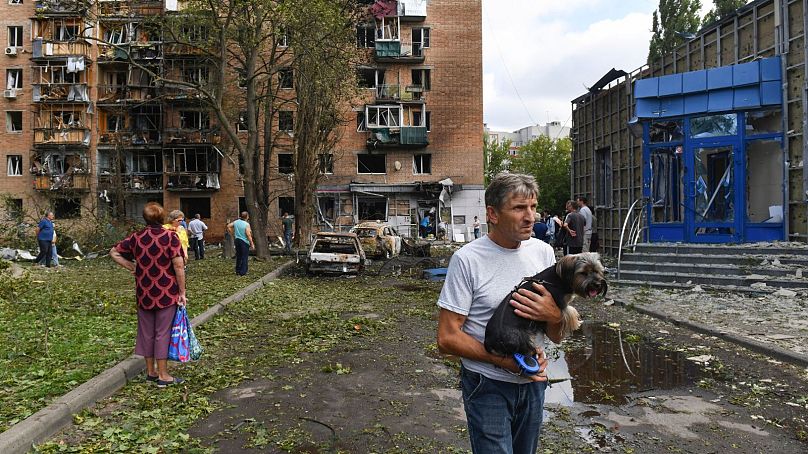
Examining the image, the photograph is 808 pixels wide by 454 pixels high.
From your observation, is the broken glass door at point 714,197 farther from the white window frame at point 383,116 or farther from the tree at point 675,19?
the tree at point 675,19

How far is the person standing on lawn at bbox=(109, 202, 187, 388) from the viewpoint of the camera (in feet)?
20.9

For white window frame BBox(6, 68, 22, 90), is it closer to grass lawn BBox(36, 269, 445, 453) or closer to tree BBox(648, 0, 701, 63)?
grass lawn BBox(36, 269, 445, 453)

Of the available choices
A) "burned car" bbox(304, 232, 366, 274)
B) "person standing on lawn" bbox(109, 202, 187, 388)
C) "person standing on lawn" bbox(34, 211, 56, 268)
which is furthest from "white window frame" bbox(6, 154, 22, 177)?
"person standing on lawn" bbox(109, 202, 187, 388)

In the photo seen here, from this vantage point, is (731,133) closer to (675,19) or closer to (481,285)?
(481,285)

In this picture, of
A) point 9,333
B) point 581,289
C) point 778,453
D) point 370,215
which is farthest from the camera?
point 370,215

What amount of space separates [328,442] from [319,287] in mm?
12085

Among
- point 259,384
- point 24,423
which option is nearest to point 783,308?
point 259,384

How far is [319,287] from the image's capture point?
16.8 meters

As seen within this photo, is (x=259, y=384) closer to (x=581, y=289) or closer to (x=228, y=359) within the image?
(x=228, y=359)

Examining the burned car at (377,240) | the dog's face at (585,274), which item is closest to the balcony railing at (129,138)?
the burned car at (377,240)

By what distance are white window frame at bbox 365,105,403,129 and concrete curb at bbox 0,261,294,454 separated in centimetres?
3683

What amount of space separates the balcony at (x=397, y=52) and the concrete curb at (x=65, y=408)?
38067mm

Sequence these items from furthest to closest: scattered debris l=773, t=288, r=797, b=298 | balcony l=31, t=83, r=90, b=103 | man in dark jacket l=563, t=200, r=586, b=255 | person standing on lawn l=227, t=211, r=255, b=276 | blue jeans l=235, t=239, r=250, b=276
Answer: balcony l=31, t=83, r=90, b=103
blue jeans l=235, t=239, r=250, b=276
person standing on lawn l=227, t=211, r=255, b=276
man in dark jacket l=563, t=200, r=586, b=255
scattered debris l=773, t=288, r=797, b=298

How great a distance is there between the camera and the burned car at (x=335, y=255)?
760 inches
